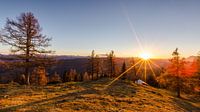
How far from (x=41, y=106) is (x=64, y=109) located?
2353 mm

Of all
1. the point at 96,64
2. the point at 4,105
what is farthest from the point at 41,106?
the point at 96,64

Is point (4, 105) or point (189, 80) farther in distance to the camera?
point (189, 80)

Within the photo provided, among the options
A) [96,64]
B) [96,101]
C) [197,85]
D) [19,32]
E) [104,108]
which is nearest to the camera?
[104,108]

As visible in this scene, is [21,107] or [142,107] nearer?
[21,107]

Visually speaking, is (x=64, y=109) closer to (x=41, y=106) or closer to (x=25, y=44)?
(x=41, y=106)

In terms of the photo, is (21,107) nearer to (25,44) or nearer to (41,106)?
(41,106)

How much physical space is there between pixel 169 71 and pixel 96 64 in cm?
4004

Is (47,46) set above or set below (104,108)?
above

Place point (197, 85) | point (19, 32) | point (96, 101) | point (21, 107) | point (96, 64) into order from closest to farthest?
point (21, 107)
point (96, 101)
point (19, 32)
point (197, 85)
point (96, 64)

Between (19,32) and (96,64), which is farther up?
(19,32)

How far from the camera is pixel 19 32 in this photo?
38938 mm

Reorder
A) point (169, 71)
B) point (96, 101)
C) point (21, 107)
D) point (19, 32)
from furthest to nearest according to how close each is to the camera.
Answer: point (169, 71), point (19, 32), point (96, 101), point (21, 107)

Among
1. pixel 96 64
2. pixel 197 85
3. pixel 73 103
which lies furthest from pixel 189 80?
pixel 96 64

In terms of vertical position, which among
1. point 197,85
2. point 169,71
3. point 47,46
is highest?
point 47,46
